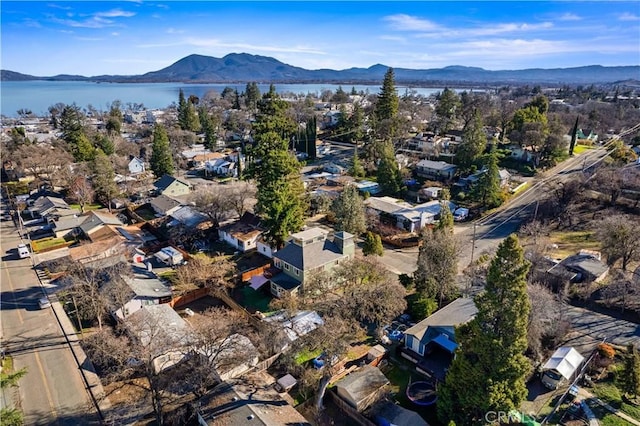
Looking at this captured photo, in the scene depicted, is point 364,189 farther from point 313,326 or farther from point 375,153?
point 313,326

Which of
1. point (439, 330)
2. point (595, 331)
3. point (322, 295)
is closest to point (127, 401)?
point (322, 295)

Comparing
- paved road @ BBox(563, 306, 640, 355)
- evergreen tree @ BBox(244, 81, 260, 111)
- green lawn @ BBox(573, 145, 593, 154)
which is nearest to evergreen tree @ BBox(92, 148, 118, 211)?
paved road @ BBox(563, 306, 640, 355)

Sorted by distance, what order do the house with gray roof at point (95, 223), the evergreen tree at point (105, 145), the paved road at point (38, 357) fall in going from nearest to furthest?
the paved road at point (38, 357) → the house with gray roof at point (95, 223) → the evergreen tree at point (105, 145)

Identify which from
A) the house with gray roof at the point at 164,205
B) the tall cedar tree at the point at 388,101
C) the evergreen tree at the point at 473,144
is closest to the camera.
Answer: the house with gray roof at the point at 164,205

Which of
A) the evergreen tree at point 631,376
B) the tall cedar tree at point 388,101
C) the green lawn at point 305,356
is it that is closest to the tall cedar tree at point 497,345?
the evergreen tree at point 631,376

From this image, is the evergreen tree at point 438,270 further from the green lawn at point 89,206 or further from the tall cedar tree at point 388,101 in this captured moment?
the tall cedar tree at point 388,101

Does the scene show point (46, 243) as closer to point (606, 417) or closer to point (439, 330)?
point (439, 330)

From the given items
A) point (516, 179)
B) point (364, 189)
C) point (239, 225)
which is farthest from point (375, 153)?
point (239, 225)
